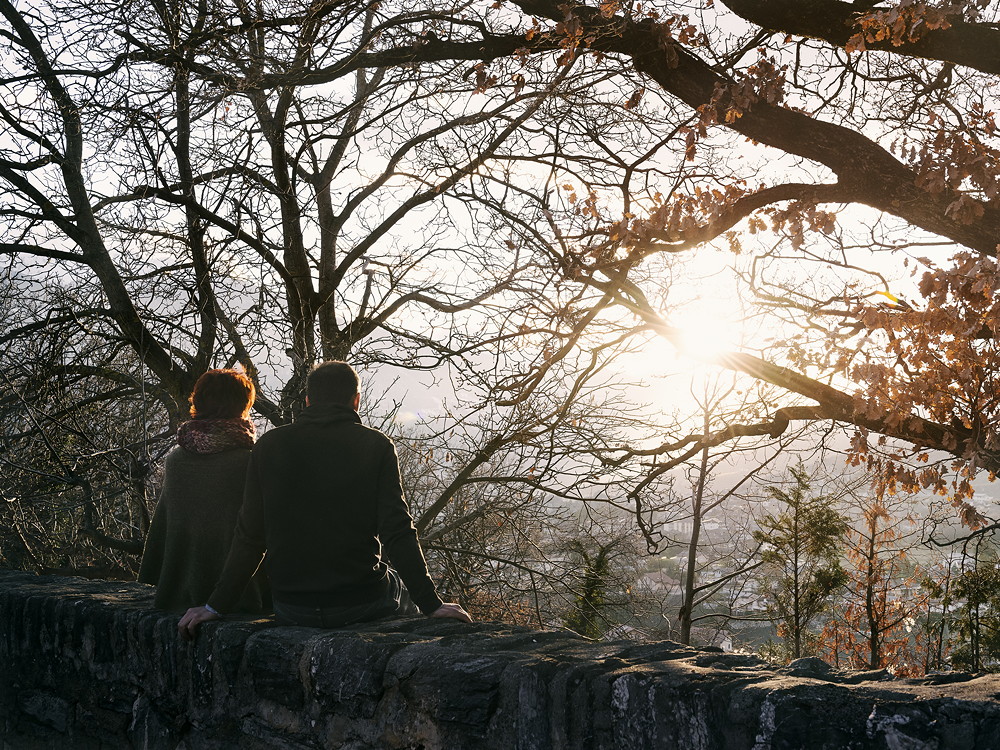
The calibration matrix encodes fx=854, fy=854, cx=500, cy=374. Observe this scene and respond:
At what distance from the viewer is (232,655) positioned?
296 centimetres

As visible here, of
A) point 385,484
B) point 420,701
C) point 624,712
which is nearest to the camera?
point 624,712

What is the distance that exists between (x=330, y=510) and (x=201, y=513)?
88 centimetres

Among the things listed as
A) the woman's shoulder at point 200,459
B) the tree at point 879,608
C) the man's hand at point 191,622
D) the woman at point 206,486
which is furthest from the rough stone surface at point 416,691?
the tree at point 879,608

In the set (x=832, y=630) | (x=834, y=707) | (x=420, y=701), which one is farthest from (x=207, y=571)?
(x=832, y=630)

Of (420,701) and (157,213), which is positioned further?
(157,213)

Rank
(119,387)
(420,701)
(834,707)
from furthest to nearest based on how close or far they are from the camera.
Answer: (119,387) < (420,701) < (834,707)

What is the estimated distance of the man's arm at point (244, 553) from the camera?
3.23m

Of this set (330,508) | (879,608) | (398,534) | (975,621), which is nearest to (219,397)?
(330,508)

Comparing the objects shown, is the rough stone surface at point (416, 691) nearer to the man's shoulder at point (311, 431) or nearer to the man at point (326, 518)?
the man at point (326, 518)

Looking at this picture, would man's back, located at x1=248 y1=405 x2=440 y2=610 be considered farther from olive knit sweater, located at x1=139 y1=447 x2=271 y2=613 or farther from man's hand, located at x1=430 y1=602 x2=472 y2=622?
olive knit sweater, located at x1=139 y1=447 x2=271 y2=613

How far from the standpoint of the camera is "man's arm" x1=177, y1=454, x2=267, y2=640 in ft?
10.6

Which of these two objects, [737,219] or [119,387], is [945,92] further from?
[119,387]

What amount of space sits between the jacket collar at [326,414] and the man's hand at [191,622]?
80 cm

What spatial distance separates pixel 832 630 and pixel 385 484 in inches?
1023
